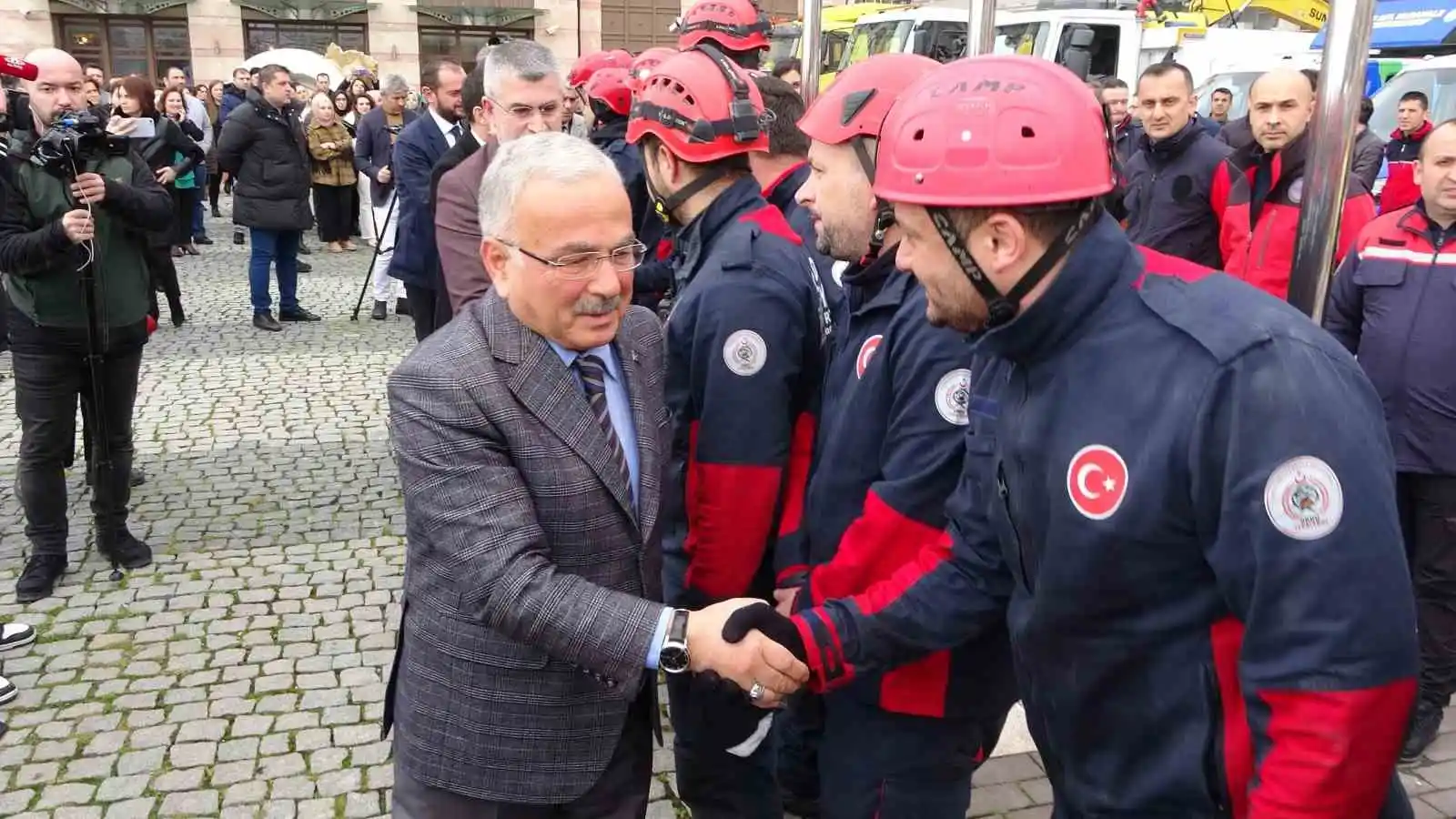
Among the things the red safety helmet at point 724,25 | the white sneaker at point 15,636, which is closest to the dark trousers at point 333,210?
the red safety helmet at point 724,25

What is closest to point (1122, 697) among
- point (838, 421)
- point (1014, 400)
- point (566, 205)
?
point (1014, 400)

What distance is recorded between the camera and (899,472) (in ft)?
7.84

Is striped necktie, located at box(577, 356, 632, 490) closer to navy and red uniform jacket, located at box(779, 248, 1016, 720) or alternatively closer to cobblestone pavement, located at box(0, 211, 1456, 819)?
navy and red uniform jacket, located at box(779, 248, 1016, 720)

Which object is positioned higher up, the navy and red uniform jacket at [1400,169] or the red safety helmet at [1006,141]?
the red safety helmet at [1006,141]

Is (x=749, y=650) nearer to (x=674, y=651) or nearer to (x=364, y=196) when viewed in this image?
(x=674, y=651)

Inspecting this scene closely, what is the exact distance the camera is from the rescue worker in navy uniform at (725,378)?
108 inches

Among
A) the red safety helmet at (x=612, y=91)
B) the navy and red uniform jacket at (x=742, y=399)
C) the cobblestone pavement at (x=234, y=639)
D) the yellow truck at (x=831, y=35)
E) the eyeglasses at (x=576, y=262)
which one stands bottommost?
the cobblestone pavement at (x=234, y=639)

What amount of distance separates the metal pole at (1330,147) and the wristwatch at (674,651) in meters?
1.81

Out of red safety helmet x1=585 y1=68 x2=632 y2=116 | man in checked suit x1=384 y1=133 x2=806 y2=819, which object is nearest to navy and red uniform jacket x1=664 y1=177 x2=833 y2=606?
man in checked suit x1=384 y1=133 x2=806 y2=819

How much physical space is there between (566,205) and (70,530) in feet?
16.4

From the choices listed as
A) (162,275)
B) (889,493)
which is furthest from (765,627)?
(162,275)

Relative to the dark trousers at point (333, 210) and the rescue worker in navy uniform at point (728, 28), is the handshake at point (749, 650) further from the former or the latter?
the dark trousers at point (333, 210)

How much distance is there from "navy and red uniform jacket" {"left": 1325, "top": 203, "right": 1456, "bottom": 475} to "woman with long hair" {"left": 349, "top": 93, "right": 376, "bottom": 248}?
39.2ft

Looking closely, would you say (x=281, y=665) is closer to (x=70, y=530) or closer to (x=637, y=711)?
(x=70, y=530)
